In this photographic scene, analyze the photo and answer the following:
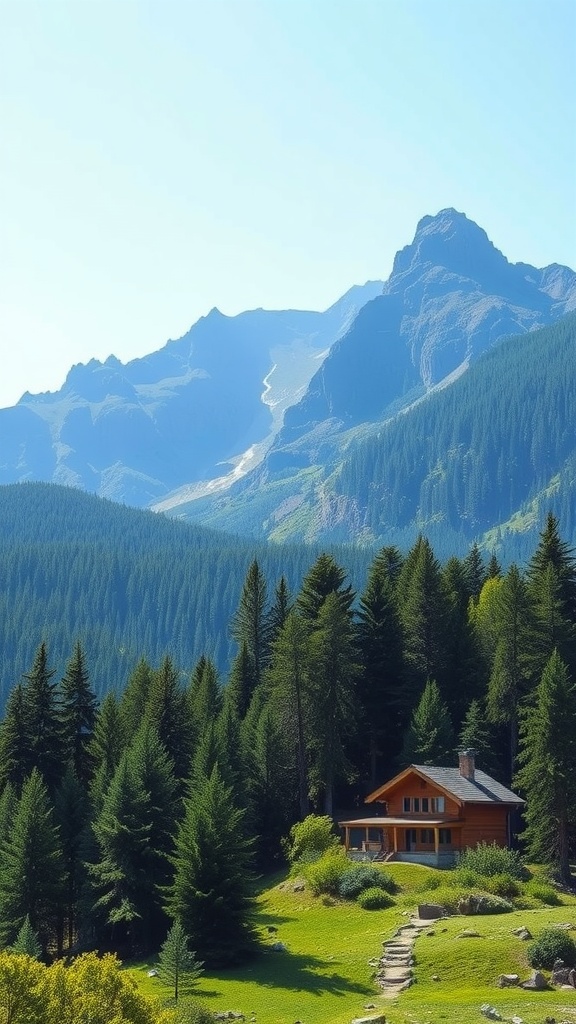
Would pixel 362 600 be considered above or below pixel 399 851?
above

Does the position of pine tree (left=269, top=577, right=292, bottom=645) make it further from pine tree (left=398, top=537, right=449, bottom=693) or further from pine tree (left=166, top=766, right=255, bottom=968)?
pine tree (left=166, top=766, right=255, bottom=968)

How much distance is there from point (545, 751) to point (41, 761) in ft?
109

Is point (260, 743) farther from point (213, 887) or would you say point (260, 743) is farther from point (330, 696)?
point (213, 887)

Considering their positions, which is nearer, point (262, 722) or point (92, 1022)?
point (92, 1022)

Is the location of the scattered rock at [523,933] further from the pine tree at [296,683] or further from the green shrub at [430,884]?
the pine tree at [296,683]

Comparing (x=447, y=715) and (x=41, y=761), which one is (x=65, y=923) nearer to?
(x=41, y=761)

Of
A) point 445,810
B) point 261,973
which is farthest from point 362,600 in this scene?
point 261,973

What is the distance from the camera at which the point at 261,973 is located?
5512 centimetres

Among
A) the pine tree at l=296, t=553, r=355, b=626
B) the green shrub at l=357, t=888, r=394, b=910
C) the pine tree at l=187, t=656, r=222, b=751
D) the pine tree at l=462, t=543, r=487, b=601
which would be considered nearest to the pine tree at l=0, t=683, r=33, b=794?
the pine tree at l=187, t=656, r=222, b=751

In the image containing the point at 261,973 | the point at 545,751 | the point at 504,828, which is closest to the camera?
the point at 261,973

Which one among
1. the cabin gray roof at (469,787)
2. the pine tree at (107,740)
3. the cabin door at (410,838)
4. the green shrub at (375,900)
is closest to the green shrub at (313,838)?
the cabin door at (410,838)

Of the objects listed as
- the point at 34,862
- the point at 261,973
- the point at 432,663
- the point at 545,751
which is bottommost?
the point at 261,973

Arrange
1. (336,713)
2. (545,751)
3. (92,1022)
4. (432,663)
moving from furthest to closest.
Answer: (432,663) < (336,713) < (545,751) < (92,1022)

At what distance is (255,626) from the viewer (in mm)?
97688
